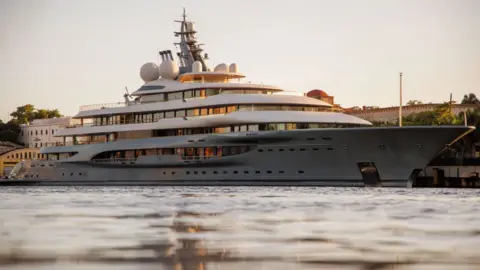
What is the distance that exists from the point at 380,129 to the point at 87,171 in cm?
2694

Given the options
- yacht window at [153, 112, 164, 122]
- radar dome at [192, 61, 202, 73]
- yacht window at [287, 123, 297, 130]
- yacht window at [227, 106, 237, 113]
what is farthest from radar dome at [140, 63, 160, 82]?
yacht window at [287, 123, 297, 130]

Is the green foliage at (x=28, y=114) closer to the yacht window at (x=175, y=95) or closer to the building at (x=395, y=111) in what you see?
the building at (x=395, y=111)

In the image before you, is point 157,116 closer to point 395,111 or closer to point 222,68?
point 222,68

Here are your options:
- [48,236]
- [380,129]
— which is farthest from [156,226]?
[380,129]

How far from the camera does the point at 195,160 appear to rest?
57.6m

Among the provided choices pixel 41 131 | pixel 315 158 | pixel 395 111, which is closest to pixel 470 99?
pixel 395 111

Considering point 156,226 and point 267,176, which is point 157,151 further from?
point 156,226

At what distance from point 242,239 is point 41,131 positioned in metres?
135

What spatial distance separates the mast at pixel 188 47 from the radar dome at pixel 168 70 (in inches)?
107

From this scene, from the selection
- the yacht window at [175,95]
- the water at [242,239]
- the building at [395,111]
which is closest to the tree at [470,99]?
the building at [395,111]

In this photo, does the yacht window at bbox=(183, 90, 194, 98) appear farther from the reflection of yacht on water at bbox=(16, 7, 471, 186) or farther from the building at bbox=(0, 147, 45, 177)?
the building at bbox=(0, 147, 45, 177)

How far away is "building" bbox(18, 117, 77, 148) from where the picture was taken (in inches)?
5576

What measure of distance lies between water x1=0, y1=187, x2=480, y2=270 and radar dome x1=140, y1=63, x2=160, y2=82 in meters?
43.9

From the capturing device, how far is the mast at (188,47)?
71.2 metres
